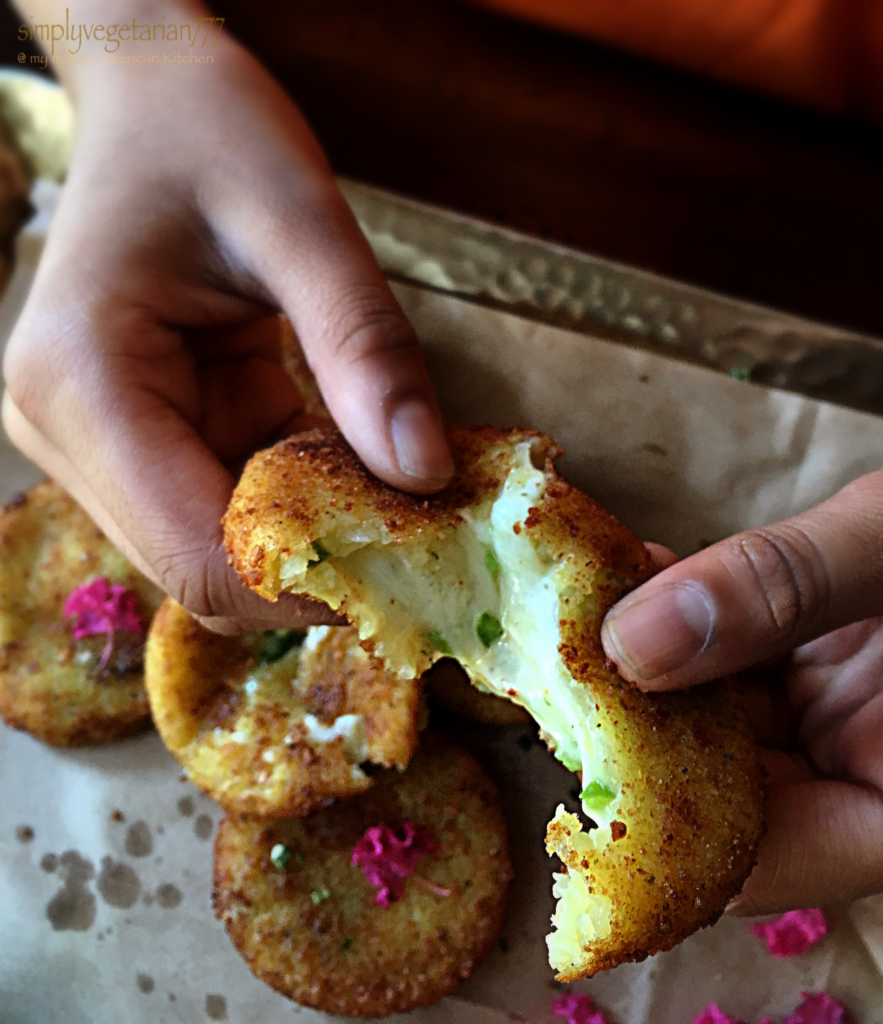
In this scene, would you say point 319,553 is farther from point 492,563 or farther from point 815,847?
point 815,847

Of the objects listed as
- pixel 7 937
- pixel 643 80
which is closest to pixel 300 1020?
pixel 7 937

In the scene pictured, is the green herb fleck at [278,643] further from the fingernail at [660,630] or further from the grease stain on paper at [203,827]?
the fingernail at [660,630]

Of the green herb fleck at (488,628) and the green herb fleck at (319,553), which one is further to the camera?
the green herb fleck at (488,628)

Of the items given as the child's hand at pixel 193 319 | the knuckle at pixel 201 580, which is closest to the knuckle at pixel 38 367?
the child's hand at pixel 193 319

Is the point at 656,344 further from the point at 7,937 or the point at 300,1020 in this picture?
the point at 7,937

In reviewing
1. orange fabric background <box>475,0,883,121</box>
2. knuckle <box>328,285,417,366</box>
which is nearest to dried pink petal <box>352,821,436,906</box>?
knuckle <box>328,285,417,366</box>

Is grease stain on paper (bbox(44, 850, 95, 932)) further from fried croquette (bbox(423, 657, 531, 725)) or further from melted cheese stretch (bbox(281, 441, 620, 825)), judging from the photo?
melted cheese stretch (bbox(281, 441, 620, 825))
